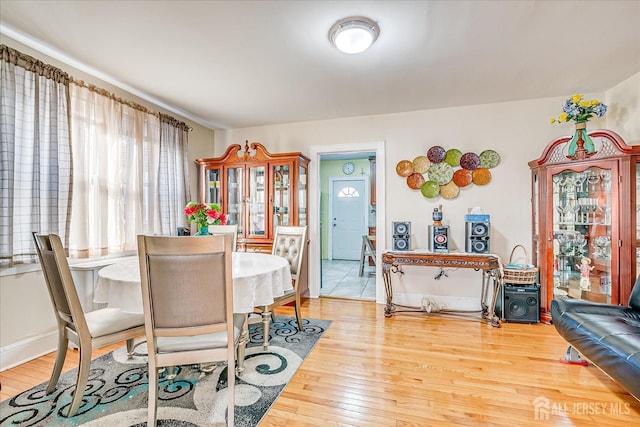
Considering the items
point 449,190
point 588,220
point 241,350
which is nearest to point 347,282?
point 449,190

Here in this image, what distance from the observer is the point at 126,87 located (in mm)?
3033

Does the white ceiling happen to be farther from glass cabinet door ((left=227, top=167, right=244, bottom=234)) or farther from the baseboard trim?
the baseboard trim

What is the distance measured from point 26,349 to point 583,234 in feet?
16.5

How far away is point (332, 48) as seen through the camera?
228 cm

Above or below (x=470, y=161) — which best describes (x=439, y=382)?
below

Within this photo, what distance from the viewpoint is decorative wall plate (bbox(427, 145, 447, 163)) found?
3.59 meters

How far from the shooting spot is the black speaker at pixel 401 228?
3.49 meters

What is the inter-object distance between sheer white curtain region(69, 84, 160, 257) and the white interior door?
14.4ft

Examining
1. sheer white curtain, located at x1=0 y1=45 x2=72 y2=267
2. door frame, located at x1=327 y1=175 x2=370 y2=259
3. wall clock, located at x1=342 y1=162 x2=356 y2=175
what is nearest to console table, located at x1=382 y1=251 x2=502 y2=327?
sheer white curtain, located at x1=0 y1=45 x2=72 y2=267

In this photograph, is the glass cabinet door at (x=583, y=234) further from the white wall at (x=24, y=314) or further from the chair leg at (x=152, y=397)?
the white wall at (x=24, y=314)

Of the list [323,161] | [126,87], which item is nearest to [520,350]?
[126,87]

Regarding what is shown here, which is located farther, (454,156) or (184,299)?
(454,156)

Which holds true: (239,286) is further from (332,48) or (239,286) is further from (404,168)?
(404,168)

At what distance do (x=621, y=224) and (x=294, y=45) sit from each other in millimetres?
3188
